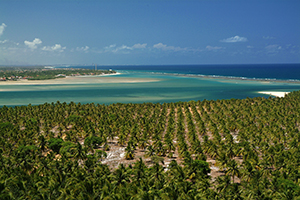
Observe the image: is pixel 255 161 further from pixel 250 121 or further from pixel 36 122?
pixel 36 122

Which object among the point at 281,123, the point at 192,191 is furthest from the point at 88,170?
the point at 281,123

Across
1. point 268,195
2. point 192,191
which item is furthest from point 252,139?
point 192,191

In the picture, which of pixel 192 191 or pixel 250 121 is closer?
pixel 192 191

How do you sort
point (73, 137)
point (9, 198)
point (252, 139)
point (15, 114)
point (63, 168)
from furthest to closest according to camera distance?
point (15, 114)
point (73, 137)
point (252, 139)
point (63, 168)
point (9, 198)

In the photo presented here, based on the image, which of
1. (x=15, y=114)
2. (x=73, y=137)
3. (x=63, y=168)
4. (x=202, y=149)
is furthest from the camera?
(x=15, y=114)

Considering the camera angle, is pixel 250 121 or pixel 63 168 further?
pixel 250 121

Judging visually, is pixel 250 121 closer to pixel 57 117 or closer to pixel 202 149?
pixel 202 149

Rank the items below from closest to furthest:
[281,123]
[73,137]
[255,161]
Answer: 1. [255,161]
2. [73,137]
3. [281,123]

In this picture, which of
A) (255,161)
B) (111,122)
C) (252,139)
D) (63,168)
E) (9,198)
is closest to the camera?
(9,198)

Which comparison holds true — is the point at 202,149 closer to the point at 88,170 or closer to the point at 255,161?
the point at 255,161
